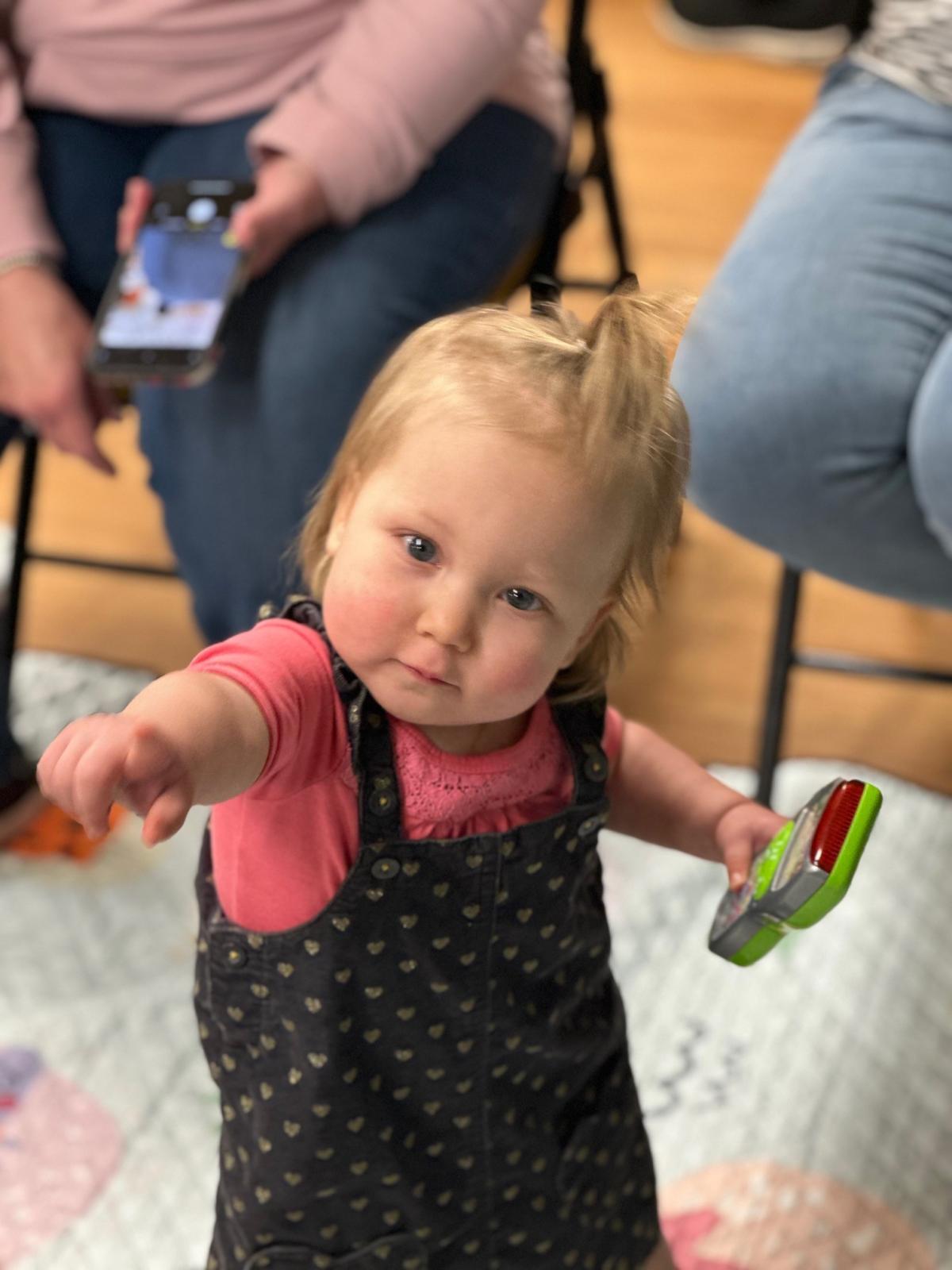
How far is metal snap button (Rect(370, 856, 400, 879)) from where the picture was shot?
0.60 meters

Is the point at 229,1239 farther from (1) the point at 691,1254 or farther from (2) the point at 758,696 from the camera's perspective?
(2) the point at 758,696

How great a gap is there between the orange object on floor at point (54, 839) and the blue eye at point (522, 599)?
67 centimetres

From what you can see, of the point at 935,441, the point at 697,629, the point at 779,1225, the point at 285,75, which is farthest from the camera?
the point at 697,629

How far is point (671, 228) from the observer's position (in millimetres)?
1954

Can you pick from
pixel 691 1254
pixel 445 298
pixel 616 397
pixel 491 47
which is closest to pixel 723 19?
pixel 491 47

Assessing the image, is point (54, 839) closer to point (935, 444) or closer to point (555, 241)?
point (555, 241)

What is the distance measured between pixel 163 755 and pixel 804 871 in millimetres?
242

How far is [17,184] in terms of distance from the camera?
101cm

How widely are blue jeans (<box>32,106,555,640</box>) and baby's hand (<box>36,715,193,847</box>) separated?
411mm

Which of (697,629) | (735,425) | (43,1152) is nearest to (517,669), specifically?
(735,425)

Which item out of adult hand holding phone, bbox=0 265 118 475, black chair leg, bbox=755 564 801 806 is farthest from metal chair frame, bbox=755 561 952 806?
adult hand holding phone, bbox=0 265 118 475

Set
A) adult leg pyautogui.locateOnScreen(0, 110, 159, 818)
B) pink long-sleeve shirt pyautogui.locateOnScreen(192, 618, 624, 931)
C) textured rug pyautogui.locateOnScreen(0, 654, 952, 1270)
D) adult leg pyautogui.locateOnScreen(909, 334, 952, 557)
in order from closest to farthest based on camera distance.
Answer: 1. pink long-sleeve shirt pyautogui.locateOnScreen(192, 618, 624, 931)
2. adult leg pyautogui.locateOnScreen(909, 334, 952, 557)
3. textured rug pyautogui.locateOnScreen(0, 654, 952, 1270)
4. adult leg pyautogui.locateOnScreen(0, 110, 159, 818)

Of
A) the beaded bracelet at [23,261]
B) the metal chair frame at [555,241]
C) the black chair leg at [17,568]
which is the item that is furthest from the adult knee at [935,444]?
the black chair leg at [17,568]

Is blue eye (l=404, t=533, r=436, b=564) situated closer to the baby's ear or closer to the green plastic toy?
the baby's ear
